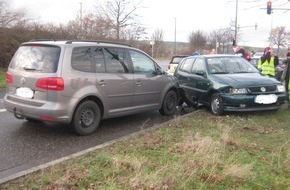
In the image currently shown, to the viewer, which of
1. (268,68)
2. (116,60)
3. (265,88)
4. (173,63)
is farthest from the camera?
(173,63)

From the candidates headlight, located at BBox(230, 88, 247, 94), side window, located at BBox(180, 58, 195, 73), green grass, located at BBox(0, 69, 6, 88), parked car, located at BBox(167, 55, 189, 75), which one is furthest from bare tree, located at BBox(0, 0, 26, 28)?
headlight, located at BBox(230, 88, 247, 94)

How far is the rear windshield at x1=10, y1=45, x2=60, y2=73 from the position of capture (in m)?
6.16

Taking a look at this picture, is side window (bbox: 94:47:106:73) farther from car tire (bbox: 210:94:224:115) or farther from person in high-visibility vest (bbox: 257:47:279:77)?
person in high-visibility vest (bbox: 257:47:279:77)

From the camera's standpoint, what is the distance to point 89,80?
6.47 m

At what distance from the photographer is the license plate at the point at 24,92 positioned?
6.23m

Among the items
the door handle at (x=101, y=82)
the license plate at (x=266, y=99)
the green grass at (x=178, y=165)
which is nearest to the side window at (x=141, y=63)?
the door handle at (x=101, y=82)

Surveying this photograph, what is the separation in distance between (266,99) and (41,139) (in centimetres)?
523

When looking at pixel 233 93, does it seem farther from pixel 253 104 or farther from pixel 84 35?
pixel 84 35

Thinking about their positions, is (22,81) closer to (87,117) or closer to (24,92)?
(24,92)

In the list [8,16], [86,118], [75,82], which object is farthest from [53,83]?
[8,16]

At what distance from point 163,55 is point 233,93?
5507 cm

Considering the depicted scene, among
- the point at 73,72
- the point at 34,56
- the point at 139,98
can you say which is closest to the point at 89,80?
the point at 73,72

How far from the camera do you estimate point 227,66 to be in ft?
31.4

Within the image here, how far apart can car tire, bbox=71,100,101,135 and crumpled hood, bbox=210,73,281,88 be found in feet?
11.2
